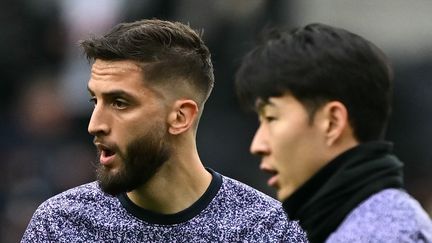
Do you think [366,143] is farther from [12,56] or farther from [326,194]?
[12,56]

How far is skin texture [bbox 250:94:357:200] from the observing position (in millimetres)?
3654

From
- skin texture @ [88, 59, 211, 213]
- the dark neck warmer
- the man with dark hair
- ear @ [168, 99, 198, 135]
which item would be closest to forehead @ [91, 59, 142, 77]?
skin texture @ [88, 59, 211, 213]

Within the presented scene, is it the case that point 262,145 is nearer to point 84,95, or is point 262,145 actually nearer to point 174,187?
point 174,187

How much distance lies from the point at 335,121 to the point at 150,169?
1.54m

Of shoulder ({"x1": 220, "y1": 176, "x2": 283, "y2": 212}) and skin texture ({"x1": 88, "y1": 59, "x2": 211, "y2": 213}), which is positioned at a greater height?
skin texture ({"x1": 88, "y1": 59, "x2": 211, "y2": 213})

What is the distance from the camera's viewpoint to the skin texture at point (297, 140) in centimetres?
365

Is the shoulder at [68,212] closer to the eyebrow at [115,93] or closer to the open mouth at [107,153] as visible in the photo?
the open mouth at [107,153]

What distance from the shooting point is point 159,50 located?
5.11m

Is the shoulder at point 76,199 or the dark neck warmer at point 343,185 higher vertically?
the dark neck warmer at point 343,185

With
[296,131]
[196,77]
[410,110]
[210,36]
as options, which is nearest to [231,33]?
[210,36]

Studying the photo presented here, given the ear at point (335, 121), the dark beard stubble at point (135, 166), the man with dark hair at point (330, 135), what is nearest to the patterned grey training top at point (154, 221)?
the dark beard stubble at point (135, 166)

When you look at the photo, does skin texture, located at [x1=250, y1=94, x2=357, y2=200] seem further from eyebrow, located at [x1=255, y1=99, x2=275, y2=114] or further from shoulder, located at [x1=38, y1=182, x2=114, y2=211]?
shoulder, located at [x1=38, y1=182, x2=114, y2=211]

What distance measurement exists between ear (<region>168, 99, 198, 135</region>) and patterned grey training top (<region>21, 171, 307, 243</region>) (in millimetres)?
272

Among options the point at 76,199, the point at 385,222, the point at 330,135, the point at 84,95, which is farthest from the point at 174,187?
the point at 84,95
